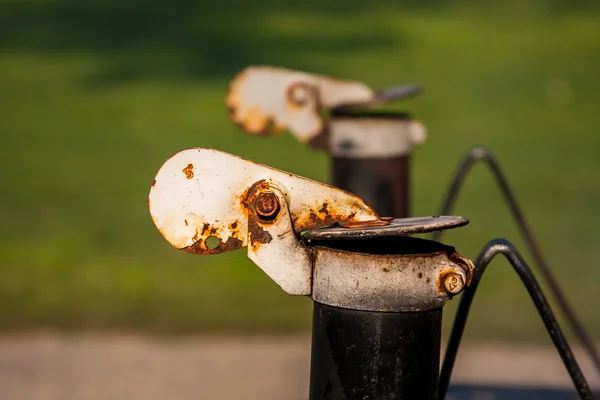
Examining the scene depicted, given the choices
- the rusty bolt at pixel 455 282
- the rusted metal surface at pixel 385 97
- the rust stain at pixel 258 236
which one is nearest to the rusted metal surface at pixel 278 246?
the rust stain at pixel 258 236

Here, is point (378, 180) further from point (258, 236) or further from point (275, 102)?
point (258, 236)

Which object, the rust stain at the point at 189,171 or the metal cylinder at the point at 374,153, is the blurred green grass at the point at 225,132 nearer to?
the metal cylinder at the point at 374,153

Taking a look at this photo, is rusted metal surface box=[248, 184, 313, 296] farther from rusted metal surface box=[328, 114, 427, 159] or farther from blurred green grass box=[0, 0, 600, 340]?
blurred green grass box=[0, 0, 600, 340]

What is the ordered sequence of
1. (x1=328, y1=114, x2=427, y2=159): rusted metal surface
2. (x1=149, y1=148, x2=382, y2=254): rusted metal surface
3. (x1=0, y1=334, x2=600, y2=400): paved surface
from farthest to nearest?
(x1=0, y1=334, x2=600, y2=400): paved surface
(x1=328, y1=114, x2=427, y2=159): rusted metal surface
(x1=149, y1=148, x2=382, y2=254): rusted metal surface

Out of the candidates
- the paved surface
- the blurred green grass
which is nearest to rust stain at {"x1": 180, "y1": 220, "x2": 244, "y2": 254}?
the paved surface

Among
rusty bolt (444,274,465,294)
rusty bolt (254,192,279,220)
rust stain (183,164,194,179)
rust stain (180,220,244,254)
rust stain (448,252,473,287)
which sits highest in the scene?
rust stain (183,164,194,179)

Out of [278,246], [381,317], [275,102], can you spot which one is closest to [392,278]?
[381,317]

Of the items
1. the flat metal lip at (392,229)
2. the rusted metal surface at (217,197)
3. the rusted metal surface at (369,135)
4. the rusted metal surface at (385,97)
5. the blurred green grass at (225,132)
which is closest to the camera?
the flat metal lip at (392,229)
